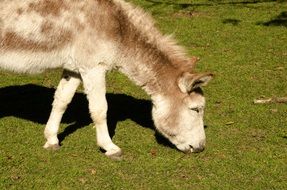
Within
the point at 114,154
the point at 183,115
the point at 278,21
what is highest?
the point at 183,115

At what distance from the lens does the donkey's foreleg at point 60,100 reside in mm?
6625

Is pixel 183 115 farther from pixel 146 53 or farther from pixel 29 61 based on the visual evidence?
pixel 29 61

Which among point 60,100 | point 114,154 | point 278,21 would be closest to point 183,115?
point 114,154

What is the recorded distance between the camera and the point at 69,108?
8.20 meters

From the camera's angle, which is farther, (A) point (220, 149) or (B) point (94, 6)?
(A) point (220, 149)

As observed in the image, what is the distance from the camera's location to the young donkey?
19.5 ft

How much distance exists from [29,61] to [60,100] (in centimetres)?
82

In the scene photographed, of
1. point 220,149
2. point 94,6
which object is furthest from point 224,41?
point 94,6

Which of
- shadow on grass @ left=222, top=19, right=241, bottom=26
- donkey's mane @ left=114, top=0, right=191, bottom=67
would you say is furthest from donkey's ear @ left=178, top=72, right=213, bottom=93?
shadow on grass @ left=222, top=19, right=241, bottom=26

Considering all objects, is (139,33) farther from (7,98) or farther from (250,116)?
(7,98)

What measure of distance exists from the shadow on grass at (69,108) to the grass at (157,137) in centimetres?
2

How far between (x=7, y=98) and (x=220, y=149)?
3836 millimetres

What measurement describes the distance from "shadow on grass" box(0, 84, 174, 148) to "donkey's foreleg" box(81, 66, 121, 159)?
0.72 metres

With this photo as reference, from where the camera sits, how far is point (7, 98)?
851cm
